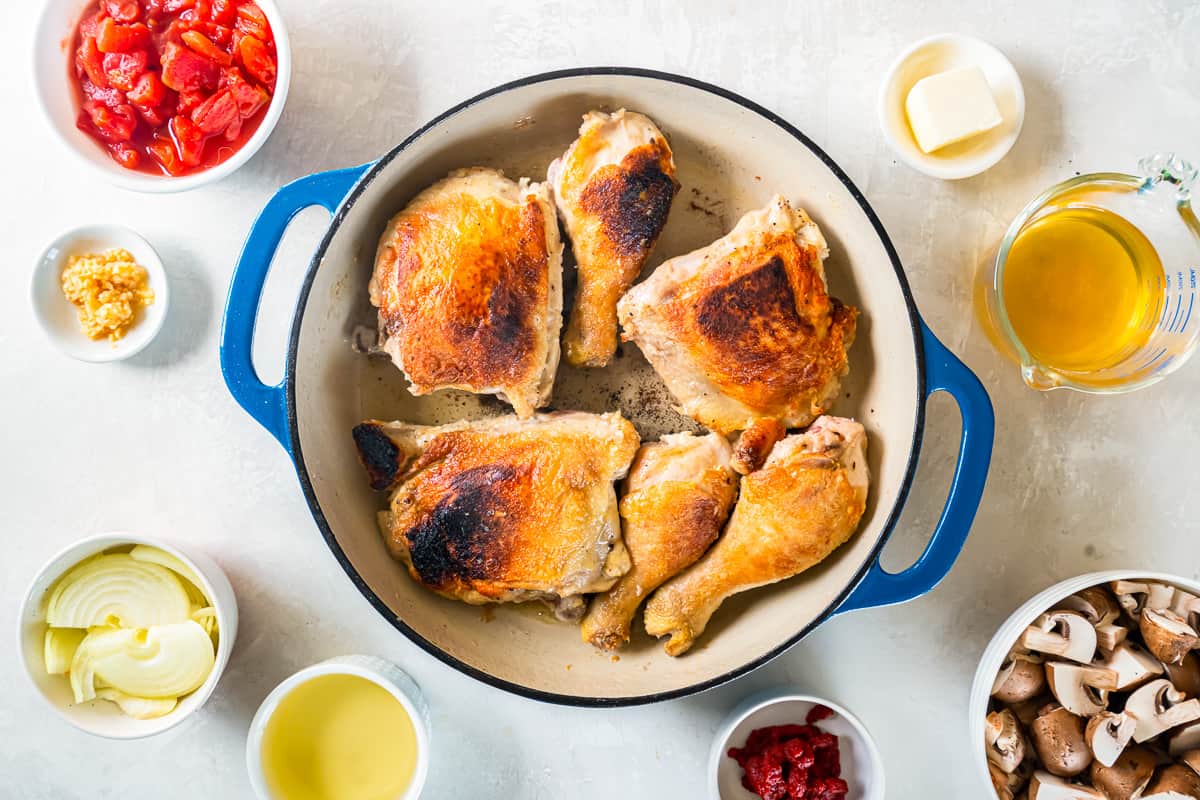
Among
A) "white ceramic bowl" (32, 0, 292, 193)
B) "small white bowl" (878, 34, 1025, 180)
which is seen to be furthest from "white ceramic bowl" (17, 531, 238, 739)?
"small white bowl" (878, 34, 1025, 180)

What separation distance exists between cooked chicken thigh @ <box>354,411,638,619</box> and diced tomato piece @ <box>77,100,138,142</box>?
0.78 metres

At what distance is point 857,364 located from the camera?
1.98 metres

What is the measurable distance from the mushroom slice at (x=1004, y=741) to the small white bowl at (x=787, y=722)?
0.23 metres

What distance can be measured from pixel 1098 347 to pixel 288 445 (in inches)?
66.9

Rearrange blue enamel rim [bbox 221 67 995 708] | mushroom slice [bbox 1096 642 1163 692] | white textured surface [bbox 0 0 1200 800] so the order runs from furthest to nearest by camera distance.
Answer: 1. white textured surface [bbox 0 0 1200 800]
2. mushroom slice [bbox 1096 642 1163 692]
3. blue enamel rim [bbox 221 67 995 708]

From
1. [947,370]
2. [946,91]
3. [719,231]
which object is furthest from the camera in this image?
[719,231]

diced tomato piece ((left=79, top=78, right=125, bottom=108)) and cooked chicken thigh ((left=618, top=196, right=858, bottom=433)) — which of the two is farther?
diced tomato piece ((left=79, top=78, right=125, bottom=108))

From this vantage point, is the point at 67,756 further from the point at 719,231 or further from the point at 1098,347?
the point at 1098,347

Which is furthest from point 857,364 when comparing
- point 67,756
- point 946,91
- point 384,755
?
point 67,756

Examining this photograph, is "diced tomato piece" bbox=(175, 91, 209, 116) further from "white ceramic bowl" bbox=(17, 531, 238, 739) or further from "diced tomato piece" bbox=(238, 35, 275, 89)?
"white ceramic bowl" bbox=(17, 531, 238, 739)

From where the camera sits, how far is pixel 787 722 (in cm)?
200

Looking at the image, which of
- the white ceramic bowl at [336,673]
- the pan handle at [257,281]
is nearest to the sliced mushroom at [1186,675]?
the white ceramic bowl at [336,673]

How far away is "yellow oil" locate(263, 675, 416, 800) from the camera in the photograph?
1.99m

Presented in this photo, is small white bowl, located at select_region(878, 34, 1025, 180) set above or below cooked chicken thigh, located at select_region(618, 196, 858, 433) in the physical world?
above
